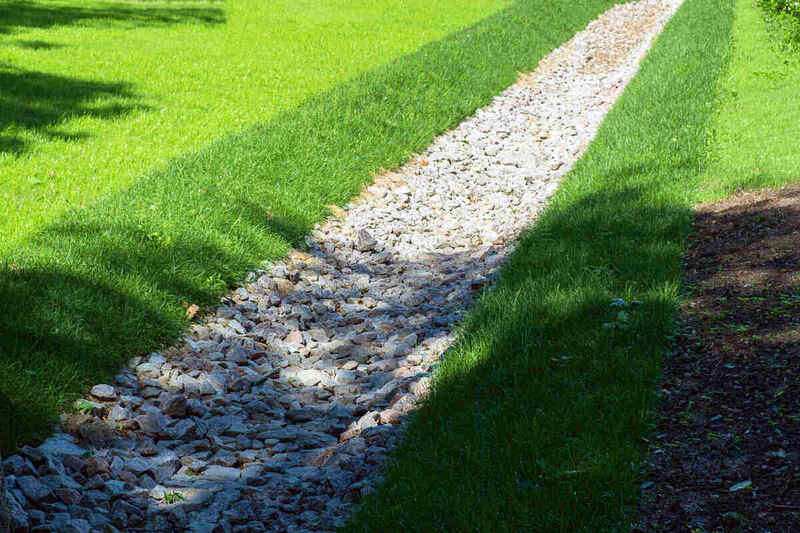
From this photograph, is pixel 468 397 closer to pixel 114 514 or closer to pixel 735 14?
pixel 114 514

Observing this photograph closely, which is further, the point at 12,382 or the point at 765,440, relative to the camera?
the point at 12,382

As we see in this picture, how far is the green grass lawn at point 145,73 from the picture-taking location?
27.6 ft

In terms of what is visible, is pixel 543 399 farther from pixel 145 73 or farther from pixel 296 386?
pixel 145 73

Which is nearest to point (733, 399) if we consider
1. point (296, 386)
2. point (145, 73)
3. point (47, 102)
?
point (296, 386)

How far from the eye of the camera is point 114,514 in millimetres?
3736

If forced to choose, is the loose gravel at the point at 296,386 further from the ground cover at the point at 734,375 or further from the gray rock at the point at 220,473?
the ground cover at the point at 734,375

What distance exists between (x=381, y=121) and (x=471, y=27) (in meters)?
9.27

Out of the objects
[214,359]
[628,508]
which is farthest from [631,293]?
[214,359]

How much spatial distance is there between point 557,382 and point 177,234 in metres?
3.86

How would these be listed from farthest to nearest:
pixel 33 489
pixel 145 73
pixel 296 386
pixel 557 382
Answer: pixel 145 73 → pixel 296 386 → pixel 557 382 → pixel 33 489

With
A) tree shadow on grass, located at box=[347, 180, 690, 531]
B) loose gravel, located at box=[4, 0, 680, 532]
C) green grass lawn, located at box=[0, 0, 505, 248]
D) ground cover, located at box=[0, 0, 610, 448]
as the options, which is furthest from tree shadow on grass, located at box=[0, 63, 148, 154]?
tree shadow on grass, located at box=[347, 180, 690, 531]

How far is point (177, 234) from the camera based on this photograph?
267 inches

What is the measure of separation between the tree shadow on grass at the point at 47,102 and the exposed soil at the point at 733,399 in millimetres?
7566

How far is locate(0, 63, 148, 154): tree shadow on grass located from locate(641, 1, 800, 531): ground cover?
24.6 feet
